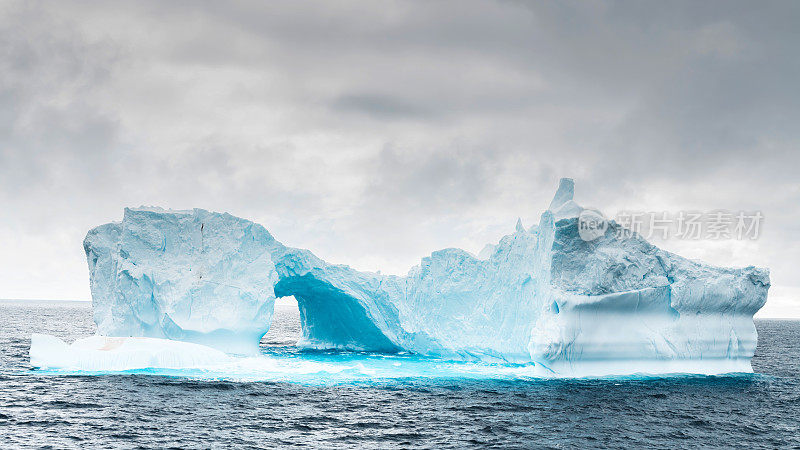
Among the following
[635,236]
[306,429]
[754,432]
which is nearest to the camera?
[306,429]

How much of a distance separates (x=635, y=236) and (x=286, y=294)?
15.9 metres

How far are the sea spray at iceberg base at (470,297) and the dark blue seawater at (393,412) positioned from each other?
161 centimetres

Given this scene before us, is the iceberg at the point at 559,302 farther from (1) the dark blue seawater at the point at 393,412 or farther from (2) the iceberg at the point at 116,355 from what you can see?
(2) the iceberg at the point at 116,355

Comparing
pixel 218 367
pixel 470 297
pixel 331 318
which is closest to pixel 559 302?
pixel 470 297

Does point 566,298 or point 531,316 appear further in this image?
point 531,316

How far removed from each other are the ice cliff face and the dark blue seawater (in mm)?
3989

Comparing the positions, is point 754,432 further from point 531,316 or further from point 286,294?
point 286,294

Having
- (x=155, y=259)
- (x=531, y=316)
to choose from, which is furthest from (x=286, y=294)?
(x=531, y=316)

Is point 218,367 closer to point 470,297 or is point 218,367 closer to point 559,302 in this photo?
point 470,297

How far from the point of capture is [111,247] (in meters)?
24.3

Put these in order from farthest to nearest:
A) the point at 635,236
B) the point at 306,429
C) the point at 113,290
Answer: the point at 113,290, the point at 635,236, the point at 306,429

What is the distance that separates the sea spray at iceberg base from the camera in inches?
829

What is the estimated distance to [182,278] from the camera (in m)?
24.1

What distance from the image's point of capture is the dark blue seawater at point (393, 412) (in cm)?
1295
